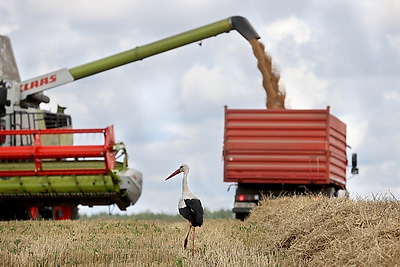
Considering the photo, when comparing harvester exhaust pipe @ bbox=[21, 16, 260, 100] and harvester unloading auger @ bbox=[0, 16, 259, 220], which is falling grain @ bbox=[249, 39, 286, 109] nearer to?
harvester exhaust pipe @ bbox=[21, 16, 260, 100]

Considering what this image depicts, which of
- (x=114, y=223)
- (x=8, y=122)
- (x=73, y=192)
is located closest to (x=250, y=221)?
(x=114, y=223)

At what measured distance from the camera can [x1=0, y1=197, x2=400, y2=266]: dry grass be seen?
8.63 meters

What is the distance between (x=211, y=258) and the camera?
33.2 feet

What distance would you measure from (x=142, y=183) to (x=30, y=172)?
259 cm

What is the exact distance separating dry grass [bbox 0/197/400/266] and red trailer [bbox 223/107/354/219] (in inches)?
280

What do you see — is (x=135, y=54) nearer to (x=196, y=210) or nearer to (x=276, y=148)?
(x=276, y=148)

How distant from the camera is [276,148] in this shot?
68.5ft

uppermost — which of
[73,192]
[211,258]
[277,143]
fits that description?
[277,143]

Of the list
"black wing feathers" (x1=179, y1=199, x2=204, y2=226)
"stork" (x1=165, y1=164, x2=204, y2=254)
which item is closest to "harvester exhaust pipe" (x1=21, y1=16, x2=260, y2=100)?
"stork" (x1=165, y1=164, x2=204, y2=254)

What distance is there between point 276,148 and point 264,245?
9461 mm

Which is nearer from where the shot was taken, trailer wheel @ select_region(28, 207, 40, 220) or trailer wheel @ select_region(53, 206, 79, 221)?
trailer wheel @ select_region(28, 207, 40, 220)

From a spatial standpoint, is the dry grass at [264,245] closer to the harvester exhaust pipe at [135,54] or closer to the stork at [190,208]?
the stork at [190,208]

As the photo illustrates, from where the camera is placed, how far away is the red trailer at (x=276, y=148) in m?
20.8

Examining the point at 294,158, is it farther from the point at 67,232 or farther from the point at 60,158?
the point at 67,232
